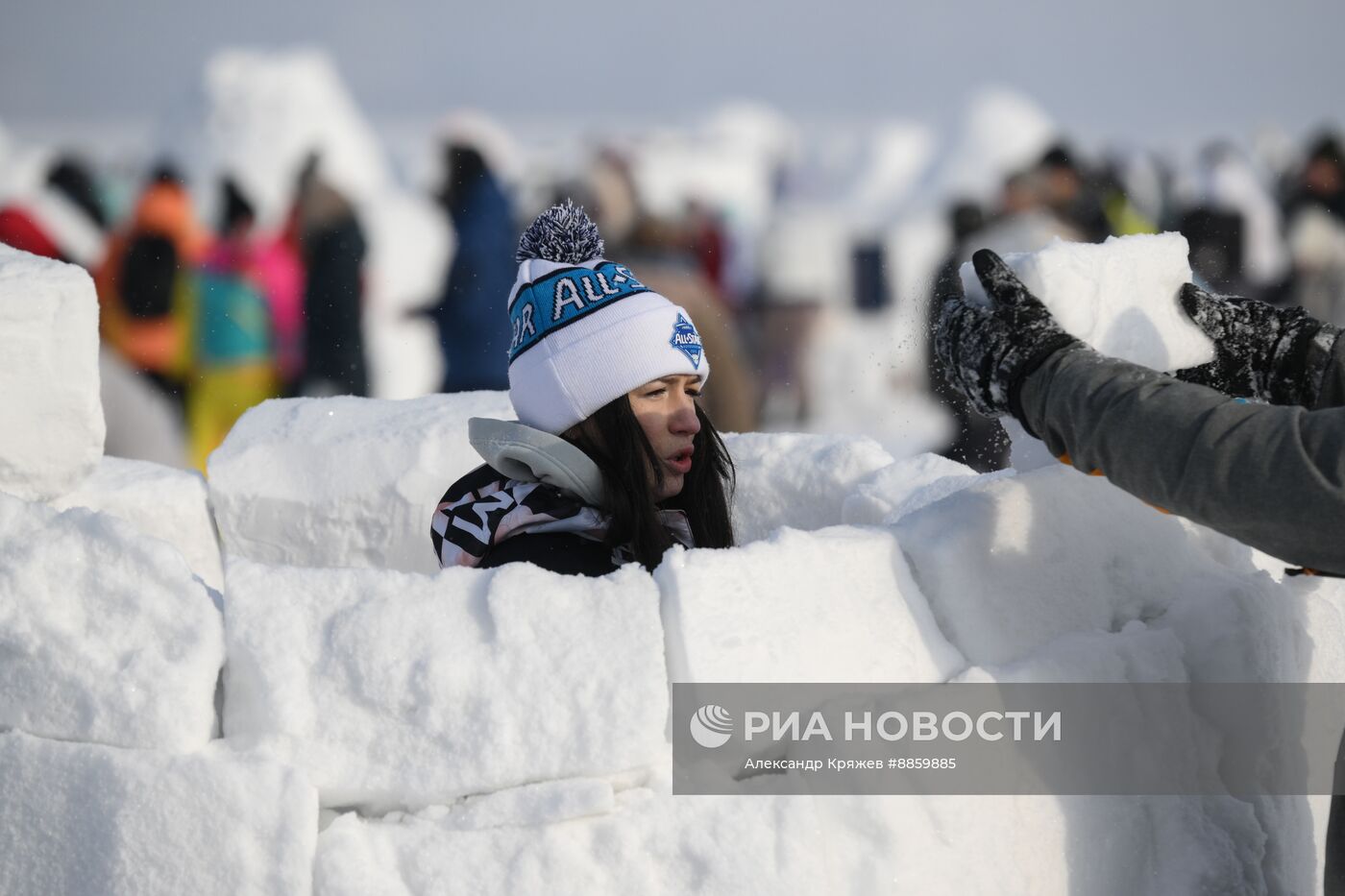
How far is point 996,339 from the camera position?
204 cm

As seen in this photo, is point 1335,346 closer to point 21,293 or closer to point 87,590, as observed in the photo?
point 87,590

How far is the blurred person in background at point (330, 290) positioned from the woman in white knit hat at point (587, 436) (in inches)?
176

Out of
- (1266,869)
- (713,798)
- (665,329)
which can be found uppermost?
(665,329)

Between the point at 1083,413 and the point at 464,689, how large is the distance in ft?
2.82

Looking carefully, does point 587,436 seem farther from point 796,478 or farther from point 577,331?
point 796,478

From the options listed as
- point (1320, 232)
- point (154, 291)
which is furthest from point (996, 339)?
point (1320, 232)

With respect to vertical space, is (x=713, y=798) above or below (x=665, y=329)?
below

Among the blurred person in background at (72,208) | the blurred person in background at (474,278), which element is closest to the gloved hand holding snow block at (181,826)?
the blurred person in background at (474,278)

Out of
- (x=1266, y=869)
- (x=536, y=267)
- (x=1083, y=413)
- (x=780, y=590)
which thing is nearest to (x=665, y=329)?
(x=536, y=267)

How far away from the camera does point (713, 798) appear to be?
1876mm

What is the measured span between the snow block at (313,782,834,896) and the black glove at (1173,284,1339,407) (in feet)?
3.34

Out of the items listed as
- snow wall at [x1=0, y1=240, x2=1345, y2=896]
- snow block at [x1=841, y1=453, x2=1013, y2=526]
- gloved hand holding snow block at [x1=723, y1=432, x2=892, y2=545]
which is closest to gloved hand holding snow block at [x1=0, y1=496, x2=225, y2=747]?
snow wall at [x1=0, y1=240, x2=1345, y2=896]

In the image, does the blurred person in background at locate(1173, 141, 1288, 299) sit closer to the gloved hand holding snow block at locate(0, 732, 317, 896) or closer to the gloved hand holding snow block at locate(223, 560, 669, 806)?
the gloved hand holding snow block at locate(223, 560, 669, 806)

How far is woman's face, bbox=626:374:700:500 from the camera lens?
9.04 ft
